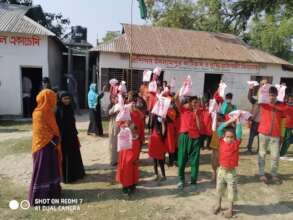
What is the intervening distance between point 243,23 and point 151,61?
9085mm

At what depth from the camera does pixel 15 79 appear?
38.8 ft

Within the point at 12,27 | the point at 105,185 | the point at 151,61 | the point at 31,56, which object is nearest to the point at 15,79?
the point at 31,56

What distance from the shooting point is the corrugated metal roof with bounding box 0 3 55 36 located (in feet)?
37.7

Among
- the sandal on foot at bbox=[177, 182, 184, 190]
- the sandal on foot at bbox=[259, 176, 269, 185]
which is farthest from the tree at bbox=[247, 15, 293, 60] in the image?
the sandal on foot at bbox=[177, 182, 184, 190]

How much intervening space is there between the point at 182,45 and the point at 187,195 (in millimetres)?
11616

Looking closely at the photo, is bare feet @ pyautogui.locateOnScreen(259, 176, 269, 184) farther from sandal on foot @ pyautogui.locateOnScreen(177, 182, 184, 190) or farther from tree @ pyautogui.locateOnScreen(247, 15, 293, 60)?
tree @ pyautogui.locateOnScreen(247, 15, 293, 60)

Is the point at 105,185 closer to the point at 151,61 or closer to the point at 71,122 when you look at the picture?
the point at 71,122

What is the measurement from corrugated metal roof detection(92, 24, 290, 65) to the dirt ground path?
7.91 metres

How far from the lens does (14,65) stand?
38.6 feet

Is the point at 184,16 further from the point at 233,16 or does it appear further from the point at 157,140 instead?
the point at 157,140

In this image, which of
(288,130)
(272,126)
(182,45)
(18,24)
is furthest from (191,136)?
(182,45)

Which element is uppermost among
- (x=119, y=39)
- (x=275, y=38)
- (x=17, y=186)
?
(x=275, y=38)

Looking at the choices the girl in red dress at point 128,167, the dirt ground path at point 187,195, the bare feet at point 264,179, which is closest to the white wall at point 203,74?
the dirt ground path at point 187,195

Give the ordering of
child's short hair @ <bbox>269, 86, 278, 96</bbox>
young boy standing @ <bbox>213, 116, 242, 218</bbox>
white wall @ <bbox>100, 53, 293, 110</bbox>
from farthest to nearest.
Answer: white wall @ <bbox>100, 53, 293, 110</bbox> < child's short hair @ <bbox>269, 86, 278, 96</bbox> < young boy standing @ <bbox>213, 116, 242, 218</bbox>
